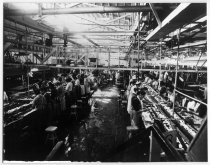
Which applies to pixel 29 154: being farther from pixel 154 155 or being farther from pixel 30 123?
pixel 154 155

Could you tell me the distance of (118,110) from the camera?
1014 centimetres

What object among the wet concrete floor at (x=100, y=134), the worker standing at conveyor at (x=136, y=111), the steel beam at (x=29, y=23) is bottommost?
the wet concrete floor at (x=100, y=134)

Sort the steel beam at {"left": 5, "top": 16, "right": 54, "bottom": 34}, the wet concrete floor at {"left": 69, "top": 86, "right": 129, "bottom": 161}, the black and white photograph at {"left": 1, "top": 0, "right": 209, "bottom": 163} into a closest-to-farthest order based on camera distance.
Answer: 1. the black and white photograph at {"left": 1, "top": 0, "right": 209, "bottom": 163}
2. the steel beam at {"left": 5, "top": 16, "right": 54, "bottom": 34}
3. the wet concrete floor at {"left": 69, "top": 86, "right": 129, "bottom": 161}

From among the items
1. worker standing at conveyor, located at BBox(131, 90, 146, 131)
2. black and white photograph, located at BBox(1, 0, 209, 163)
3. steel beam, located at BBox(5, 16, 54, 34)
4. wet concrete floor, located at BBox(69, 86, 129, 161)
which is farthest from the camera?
worker standing at conveyor, located at BBox(131, 90, 146, 131)

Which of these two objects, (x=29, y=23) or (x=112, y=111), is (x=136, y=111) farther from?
(x=29, y=23)

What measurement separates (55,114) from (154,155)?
5915 mm

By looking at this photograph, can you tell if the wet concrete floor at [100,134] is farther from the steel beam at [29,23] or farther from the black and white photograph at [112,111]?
the steel beam at [29,23]

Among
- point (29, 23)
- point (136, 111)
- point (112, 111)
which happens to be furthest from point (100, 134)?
point (29, 23)

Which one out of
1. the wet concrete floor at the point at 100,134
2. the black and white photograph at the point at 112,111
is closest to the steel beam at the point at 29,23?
the black and white photograph at the point at 112,111

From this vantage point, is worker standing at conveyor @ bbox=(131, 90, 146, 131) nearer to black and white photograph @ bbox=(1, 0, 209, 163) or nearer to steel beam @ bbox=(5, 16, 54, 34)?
black and white photograph @ bbox=(1, 0, 209, 163)

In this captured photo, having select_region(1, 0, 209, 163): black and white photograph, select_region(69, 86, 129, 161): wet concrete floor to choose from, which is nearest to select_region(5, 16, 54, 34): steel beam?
select_region(1, 0, 209, 163): black and white photograph

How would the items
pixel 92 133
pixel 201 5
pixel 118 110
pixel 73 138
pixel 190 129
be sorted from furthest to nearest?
pixel 118 110
pixel 92 133
pixel 73 138
pixel 190 129
pixel 201 5

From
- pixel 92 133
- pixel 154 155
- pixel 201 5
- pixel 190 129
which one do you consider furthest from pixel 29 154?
pixel 201 5

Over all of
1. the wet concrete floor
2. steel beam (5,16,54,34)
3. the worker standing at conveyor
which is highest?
steel beam (5,16,54,34)
